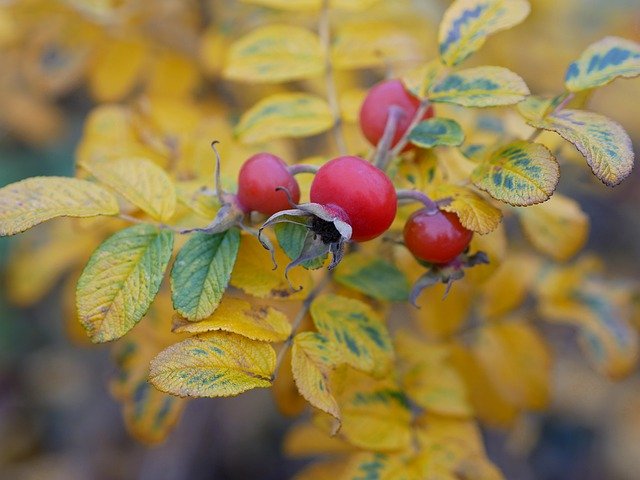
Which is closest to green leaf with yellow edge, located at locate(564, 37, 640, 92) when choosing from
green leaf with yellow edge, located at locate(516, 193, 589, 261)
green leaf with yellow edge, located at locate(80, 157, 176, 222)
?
green leaf with yellow edge, located at locate(516, 193, 589, 261)

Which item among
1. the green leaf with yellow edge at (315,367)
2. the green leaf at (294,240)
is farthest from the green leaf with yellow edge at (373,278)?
the green leaf at (294,240)

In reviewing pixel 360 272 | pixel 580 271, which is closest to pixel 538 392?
pixel 580 271

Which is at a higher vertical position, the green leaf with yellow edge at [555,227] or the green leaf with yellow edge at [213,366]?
the green leaf with yellow edge at [213,366]

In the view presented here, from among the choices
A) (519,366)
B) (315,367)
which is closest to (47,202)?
(315,367)

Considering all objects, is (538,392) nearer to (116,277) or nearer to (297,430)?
(297,430)

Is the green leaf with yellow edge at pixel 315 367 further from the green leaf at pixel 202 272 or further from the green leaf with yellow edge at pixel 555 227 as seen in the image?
the green leaf with yellow edge at pixel 555 227

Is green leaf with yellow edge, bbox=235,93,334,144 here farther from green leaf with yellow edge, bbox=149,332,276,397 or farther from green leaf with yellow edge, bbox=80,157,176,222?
green leaf with yellow edge, bbox=149,332,276,397
